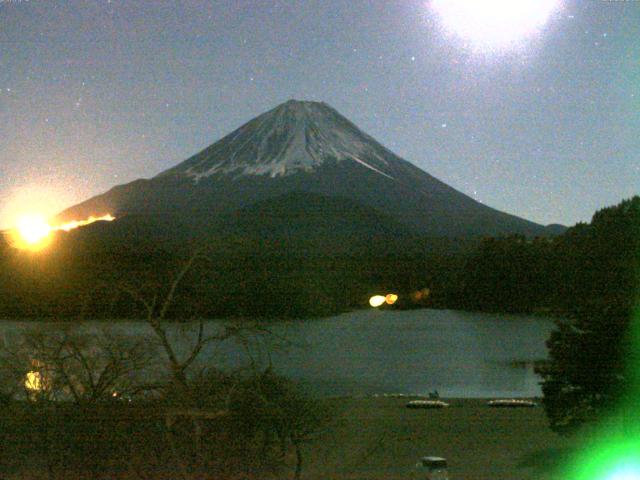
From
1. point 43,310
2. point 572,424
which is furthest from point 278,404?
point 572,424

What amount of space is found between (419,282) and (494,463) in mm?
1274

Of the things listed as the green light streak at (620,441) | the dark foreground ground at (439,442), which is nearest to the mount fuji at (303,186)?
the dark foreground ground at (439,442)

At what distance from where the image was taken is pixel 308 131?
17.9m

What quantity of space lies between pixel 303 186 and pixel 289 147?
6.04 metres

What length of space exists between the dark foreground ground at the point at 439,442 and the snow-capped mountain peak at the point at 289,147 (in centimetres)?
623

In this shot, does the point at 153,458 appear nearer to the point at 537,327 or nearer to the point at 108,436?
the point at 108,436

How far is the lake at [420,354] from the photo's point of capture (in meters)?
Result: 4.71

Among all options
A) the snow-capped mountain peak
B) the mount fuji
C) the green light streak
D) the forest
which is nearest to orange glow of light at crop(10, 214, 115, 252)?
the forest

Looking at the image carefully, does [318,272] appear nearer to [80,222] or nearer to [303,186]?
[80,222]

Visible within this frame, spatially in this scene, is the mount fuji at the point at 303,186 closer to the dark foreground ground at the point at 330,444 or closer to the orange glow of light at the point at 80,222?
the orange glow of light at the point at 80,222

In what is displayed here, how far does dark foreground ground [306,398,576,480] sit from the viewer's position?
4.32 metres

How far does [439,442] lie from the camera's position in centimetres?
511

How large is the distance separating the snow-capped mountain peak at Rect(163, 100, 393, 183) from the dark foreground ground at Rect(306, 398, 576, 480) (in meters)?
6.23

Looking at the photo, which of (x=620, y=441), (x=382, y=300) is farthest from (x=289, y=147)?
(x=620, y=441)
